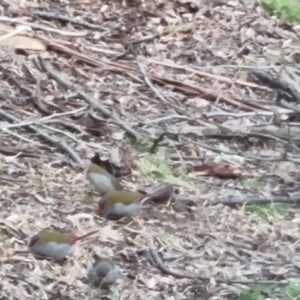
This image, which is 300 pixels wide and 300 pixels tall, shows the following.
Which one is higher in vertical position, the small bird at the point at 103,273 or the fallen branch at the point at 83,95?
the small bird at the point at 103,273

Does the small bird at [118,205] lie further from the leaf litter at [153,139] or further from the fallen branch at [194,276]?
the fallen branch at [194,276]

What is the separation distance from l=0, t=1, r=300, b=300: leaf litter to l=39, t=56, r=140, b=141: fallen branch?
0.01 m

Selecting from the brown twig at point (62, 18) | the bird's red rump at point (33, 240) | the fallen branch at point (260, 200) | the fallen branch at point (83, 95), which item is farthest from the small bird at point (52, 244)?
the brown twig at point (62, 18)

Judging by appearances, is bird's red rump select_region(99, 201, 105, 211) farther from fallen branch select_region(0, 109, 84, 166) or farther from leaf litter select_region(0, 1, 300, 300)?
fallen branch select_region(0, 109, 84, 166)

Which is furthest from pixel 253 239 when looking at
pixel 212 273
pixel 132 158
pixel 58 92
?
pixel 58 92

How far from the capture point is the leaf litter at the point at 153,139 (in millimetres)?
3695

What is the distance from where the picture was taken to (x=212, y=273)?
12.1ft

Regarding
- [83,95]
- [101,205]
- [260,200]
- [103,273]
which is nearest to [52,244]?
[103,273]

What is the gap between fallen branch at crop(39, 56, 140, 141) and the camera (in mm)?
5039

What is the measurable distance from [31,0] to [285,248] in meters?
3.17

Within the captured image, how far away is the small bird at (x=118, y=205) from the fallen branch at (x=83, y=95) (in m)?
0.97

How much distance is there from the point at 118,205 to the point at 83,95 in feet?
5.04

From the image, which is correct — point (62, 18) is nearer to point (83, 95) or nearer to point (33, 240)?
→ point (83, 95)

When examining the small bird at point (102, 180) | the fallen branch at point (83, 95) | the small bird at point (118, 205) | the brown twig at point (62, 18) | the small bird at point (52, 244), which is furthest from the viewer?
the brown twig at point (62, 18)
